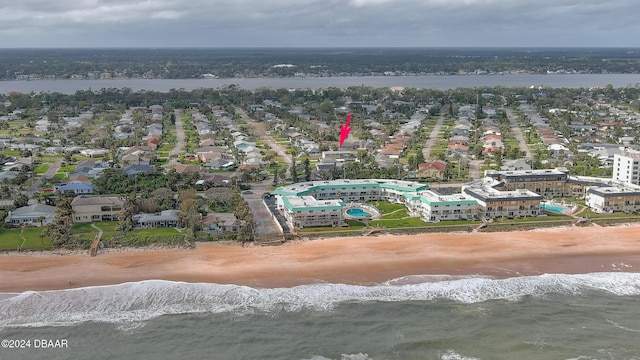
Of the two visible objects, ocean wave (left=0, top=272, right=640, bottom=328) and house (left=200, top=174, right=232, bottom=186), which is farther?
house (left=200, top=174, right=232, bottom=186)

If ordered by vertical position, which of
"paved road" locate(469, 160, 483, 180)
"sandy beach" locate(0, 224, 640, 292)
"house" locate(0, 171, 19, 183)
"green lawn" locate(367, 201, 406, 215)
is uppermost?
"house" locate(0, 171, 19, 183)

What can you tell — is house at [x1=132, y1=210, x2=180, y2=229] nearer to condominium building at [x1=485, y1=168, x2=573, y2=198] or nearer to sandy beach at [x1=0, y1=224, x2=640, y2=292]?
sandy beach at [x1=0, y1=224, x2=640, y2=292]


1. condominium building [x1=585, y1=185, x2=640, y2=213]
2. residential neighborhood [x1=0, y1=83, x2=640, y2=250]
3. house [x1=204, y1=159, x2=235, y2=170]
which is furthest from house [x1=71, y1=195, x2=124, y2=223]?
condominium building [x1=585, y1=185, x2=640, y2=213]

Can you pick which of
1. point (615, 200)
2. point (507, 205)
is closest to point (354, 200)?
Answer: point (507, 205)

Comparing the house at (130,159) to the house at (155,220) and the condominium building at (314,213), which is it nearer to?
the house at (155,220)

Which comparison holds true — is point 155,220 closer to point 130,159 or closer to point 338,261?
point 338,261

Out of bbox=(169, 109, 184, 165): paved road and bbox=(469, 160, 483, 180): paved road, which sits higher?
bbox=(169, 109, 184, 165): paved road

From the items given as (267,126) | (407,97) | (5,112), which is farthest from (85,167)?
(407,97)
